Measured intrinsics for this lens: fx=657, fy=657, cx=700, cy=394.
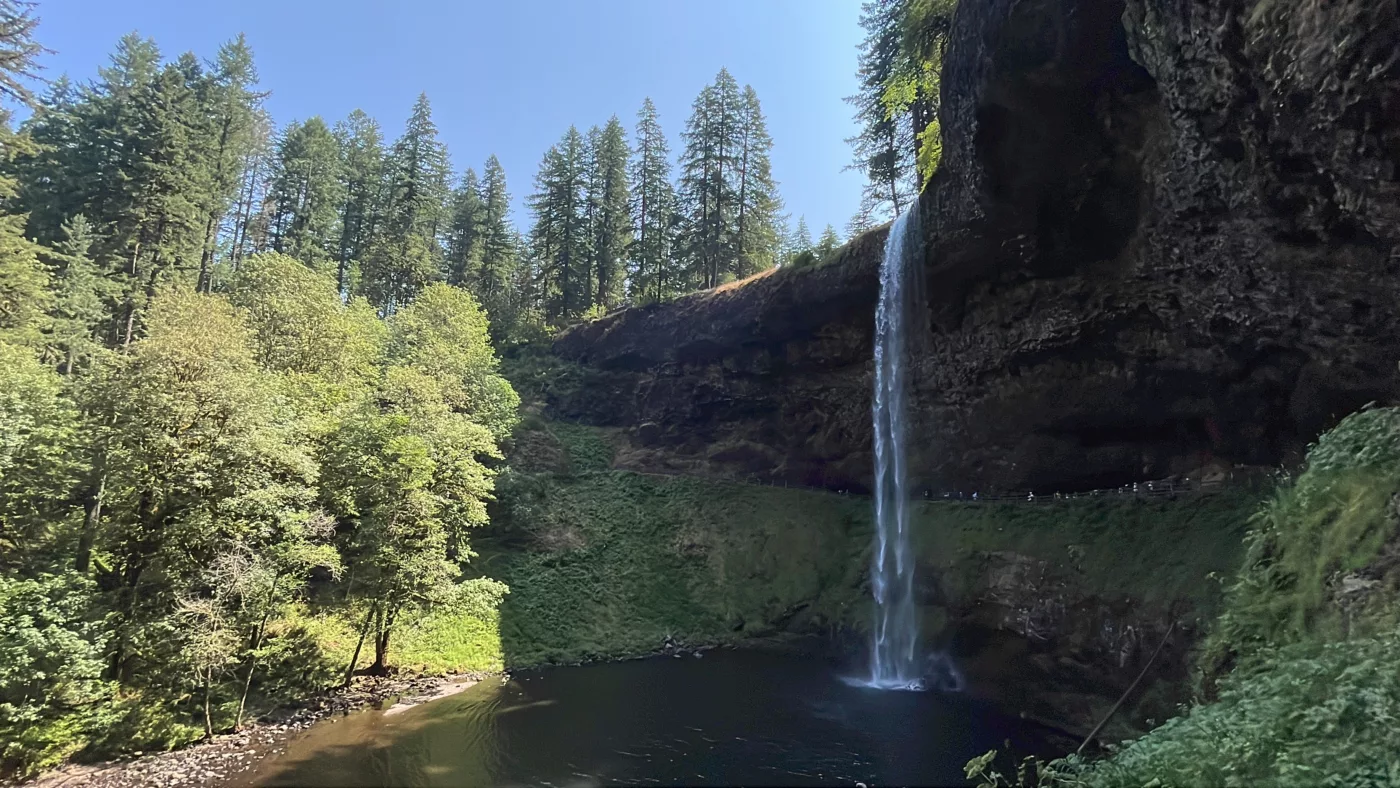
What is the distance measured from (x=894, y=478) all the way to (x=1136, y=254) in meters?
10.9

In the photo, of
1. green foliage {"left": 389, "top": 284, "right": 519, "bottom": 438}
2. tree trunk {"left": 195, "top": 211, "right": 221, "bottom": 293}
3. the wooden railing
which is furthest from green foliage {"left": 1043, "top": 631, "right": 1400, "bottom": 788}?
tree trunk {"left": 195, "top": 211, "right": 221, "bottom": 293}

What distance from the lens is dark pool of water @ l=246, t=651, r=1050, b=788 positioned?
12031 mm

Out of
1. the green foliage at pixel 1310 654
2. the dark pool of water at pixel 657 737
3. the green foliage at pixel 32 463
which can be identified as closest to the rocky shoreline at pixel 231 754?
the dark pool of water at pixel 657 737

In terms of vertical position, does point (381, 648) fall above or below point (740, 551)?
below

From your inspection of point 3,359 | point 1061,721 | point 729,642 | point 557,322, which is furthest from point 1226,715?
point 557,322

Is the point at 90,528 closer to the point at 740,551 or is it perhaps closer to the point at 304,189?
the point at 740,551

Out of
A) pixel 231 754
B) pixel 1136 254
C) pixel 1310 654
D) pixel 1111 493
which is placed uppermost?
pixel 1136 254

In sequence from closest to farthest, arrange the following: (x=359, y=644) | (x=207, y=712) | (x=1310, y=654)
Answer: (x=1310, y=654)
(x=207, y=712)
(x=359, y=644)

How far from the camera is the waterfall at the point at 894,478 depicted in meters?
20.7

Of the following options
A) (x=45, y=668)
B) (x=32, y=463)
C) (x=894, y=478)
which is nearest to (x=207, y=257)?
(x=32, y=463)

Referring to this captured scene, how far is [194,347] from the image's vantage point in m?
13.0

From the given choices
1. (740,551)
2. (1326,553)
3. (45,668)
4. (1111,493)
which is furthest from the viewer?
(740,551)

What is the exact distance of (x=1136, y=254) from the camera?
16.5 metres

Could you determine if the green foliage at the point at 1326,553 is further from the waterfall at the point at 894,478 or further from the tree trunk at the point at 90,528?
the tree trunk at the point at 90,528
